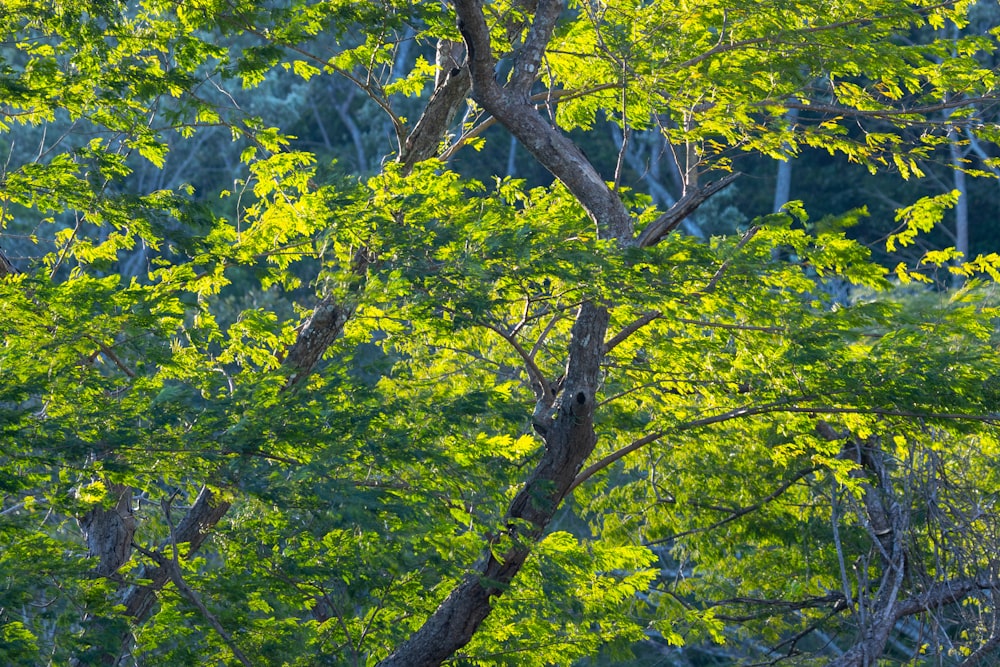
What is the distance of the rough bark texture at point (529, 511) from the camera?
7828 mm

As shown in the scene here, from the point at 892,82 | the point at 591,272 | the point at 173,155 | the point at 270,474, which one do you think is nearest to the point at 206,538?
the point at 270,474

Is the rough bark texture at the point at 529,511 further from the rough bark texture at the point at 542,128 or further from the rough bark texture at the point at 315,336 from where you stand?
the rough bark texture at the point at 315,336

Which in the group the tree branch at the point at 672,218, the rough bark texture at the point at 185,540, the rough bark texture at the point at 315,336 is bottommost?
the rough bark texture at the point at 185,540

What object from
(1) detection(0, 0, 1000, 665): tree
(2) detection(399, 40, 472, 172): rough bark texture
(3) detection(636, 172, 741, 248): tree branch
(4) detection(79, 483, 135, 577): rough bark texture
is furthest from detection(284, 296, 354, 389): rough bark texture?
(3) detection(636, 172, 741, 248): tree branch

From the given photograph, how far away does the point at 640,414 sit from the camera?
10320 mm

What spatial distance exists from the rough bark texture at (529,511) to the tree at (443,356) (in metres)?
0.02

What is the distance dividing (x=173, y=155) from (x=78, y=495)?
22.5 metres

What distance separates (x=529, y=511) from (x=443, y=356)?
7.94 ft

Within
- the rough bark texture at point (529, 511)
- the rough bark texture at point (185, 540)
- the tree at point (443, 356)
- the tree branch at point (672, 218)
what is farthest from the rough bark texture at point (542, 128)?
the rough bark texture at point (185, 540)

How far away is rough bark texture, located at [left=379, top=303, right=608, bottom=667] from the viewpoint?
7.83 metres

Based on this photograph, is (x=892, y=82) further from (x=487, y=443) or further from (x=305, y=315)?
(x=305, y=315)

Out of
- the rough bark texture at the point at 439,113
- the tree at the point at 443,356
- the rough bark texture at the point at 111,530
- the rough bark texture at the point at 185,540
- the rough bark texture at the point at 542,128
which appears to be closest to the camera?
the tree at the point at 443,356

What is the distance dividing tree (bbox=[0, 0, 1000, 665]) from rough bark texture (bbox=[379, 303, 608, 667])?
0.07ft

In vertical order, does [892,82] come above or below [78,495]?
above
